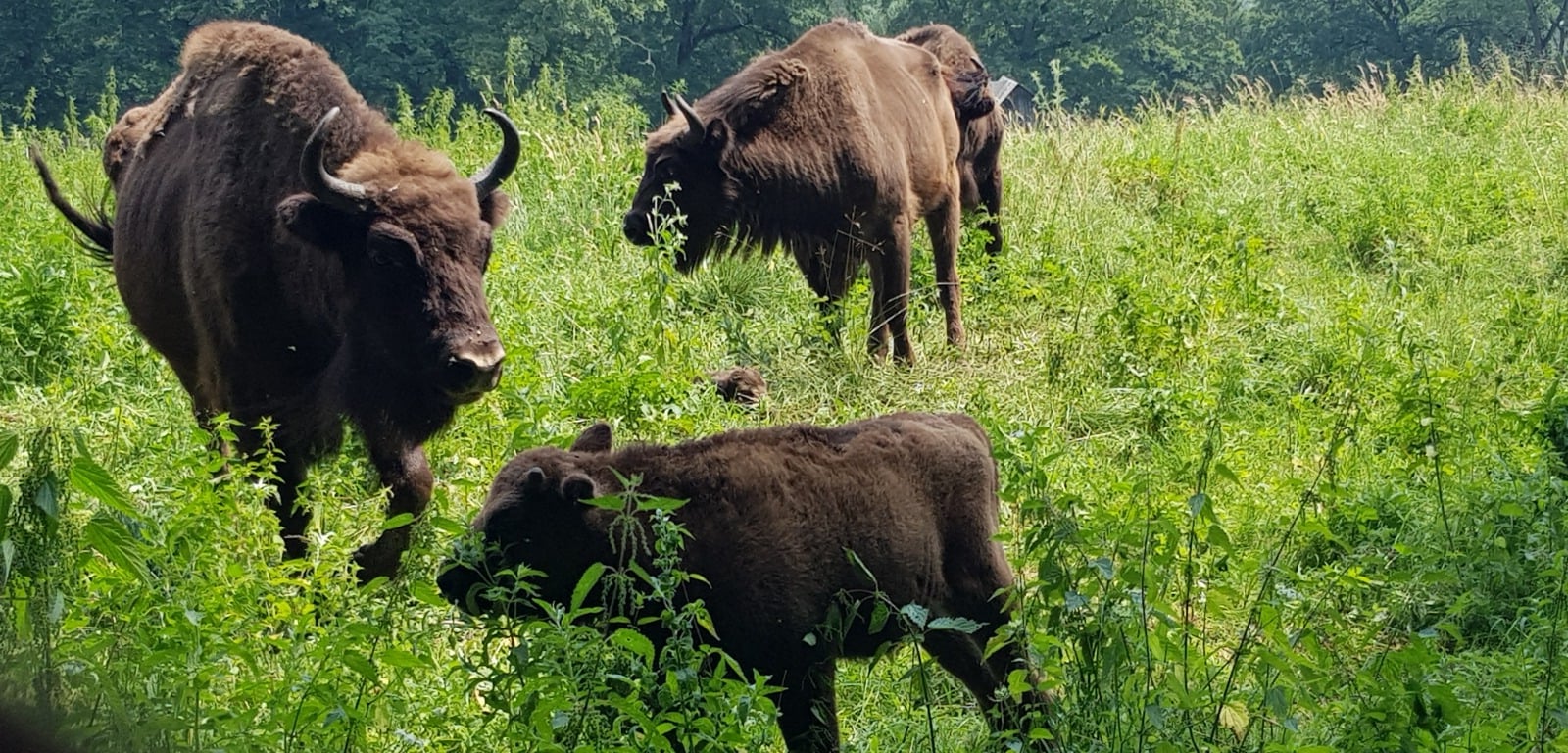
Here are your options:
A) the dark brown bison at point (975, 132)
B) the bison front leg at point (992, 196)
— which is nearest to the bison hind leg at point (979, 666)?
the dark brown bison at point (975, 132)

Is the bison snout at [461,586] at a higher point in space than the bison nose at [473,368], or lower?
higher

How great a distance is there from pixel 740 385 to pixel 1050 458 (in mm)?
4310

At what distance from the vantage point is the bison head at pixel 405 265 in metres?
5.20

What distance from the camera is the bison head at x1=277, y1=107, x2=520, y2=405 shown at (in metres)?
5.20

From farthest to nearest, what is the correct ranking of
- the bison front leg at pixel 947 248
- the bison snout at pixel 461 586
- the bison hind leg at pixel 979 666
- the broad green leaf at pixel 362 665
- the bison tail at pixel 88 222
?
the bison front leg at pixel 947 248, the bison tail at pixel 88 222, the bison hind leg at pixel 979 666, the bison snout at pixel 461 586, the broad green leaf at pixel 362 665

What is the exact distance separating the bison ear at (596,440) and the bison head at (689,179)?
3894 mm

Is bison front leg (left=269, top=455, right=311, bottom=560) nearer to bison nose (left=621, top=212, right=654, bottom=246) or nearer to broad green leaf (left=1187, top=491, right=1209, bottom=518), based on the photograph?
bison nose (left=621, top=212, right=654, bottom=246)

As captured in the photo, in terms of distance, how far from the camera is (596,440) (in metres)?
4.49

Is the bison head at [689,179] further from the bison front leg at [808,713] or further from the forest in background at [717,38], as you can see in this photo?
the forest in background at [717,38]

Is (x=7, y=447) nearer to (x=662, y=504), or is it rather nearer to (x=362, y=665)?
(x=362, y=665)

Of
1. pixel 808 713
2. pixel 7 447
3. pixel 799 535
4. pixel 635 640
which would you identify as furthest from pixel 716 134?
pixel 7 447

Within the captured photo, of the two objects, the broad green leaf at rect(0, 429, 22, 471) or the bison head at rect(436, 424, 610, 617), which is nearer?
the broad green leaf at rect(0, 429, 22, 471)

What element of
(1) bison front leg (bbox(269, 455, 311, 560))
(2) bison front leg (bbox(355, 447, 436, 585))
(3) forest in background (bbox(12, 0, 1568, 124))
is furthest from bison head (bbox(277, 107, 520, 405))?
(3) forest in background (bbox(12, 0, 1568, 124))

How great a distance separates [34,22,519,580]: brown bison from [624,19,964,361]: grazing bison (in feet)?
8.09
